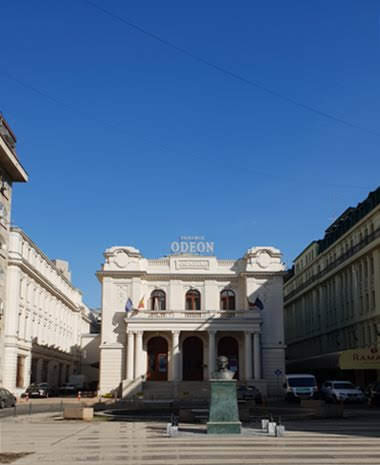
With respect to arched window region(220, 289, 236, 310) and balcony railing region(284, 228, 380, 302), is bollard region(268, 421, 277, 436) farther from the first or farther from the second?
arched window region(220, 289, 236, 310)

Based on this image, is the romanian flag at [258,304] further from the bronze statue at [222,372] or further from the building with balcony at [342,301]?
the bronze statue at [222,372]

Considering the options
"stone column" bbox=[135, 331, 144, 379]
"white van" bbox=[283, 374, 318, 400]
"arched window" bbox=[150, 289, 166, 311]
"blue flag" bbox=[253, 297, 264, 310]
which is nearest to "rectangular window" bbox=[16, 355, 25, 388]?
"stone column" bbox=[135, 331, 144, 379]

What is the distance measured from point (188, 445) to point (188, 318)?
39.8 metres

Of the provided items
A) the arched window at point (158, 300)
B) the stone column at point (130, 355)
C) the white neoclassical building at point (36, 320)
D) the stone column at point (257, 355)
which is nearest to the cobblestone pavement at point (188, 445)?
the white neoclassical building at point (36, 320)

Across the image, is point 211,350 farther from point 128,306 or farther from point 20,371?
point 20,371

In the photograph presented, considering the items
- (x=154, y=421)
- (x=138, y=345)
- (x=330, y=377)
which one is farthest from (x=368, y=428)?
(x=330, y=377)

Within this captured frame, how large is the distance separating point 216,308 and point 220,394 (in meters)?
40.8

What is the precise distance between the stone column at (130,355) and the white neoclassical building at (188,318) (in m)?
0.09

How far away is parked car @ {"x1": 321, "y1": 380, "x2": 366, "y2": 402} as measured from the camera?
4238 centimetres

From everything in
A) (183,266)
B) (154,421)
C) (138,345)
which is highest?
(183,266)

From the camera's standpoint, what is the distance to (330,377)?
68.2 metres

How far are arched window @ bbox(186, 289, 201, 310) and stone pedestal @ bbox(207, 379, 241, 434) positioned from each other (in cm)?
4119

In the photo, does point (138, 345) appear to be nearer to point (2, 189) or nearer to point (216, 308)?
point (216, 308)

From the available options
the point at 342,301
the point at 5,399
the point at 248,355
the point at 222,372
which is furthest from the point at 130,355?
the point at 222,372
